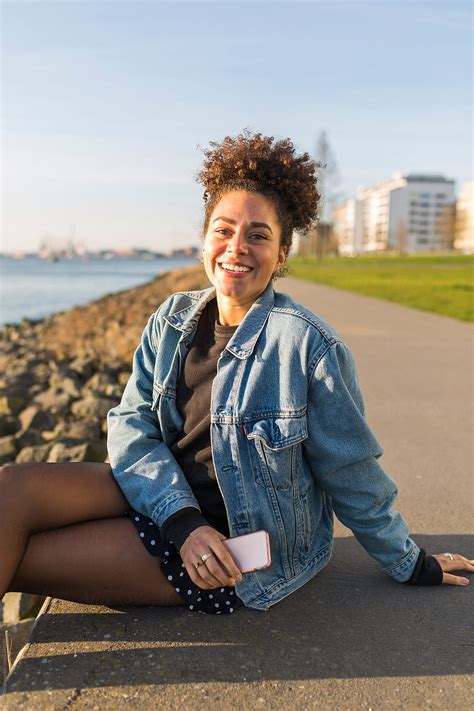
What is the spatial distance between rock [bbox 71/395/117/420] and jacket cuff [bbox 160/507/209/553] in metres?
4.36

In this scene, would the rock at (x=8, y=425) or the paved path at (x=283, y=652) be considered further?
the rock at (x=8, y=425)

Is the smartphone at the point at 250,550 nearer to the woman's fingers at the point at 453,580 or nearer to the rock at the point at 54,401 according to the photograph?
the woman's fingers at the point at 453,580

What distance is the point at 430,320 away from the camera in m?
12.3

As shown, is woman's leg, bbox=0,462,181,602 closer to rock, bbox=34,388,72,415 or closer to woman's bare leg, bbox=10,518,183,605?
woman's bare leg, bbox=10,518,183,605

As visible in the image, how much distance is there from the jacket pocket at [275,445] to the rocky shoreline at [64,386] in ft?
9.24

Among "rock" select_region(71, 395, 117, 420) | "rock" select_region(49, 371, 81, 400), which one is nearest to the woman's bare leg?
"rock" select_region(71, 395, 117, 420)

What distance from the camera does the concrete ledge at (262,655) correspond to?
2023 mm

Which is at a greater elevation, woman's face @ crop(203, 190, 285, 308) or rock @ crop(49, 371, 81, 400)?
woman's face @ crop(203, 190, 285, 308)

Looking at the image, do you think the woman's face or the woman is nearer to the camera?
the woman

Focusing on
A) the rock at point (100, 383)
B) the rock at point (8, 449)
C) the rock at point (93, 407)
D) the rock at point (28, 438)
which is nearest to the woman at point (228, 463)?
the rock at point (8, 449)

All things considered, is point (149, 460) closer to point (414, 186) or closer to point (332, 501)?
point (332, 501)

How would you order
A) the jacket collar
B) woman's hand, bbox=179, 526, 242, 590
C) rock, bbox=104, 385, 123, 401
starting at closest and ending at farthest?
woman's hand, bbox=179, 526, 242, 590, the jacket collar, rock, bbox=104, 385, 123, 401

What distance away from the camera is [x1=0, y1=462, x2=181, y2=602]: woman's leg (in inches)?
87.6

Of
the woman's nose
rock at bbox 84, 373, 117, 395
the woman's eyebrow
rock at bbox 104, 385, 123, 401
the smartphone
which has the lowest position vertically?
rock at bbox 84, 373, 117, 395
